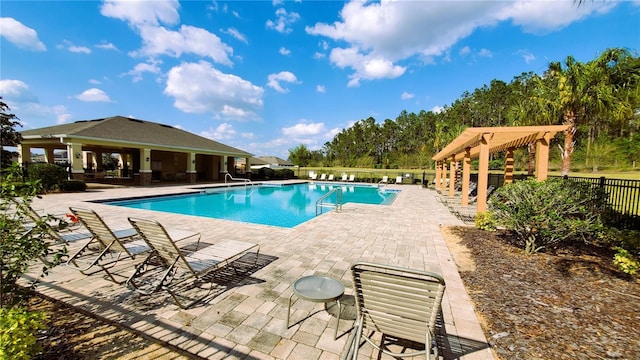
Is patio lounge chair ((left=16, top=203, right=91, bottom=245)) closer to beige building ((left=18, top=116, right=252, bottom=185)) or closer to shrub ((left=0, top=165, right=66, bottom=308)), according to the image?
shrub ((left=0, top=165, right=66, bottom=308))

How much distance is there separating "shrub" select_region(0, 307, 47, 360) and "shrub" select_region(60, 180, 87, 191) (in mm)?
16462

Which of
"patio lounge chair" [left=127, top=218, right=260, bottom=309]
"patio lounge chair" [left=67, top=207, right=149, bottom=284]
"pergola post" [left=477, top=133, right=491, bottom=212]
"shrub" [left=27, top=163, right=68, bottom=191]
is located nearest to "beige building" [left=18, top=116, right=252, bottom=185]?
"shrub" [left=27, top=163, right=68, bottom=191]

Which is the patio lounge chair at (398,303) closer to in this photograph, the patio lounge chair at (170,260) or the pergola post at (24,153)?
the patio lounge chair at (170,260)

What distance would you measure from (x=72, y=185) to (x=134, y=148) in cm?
676

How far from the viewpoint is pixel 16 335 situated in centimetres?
158

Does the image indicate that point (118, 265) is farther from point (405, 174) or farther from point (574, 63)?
point (405, 174)

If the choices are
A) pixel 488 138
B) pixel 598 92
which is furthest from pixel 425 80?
pixel 488 138

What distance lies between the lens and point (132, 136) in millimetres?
17656

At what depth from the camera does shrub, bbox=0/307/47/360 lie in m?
1.52

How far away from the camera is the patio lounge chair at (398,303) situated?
1.81 metres

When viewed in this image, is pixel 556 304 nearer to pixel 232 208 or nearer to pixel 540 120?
pixel 232 208

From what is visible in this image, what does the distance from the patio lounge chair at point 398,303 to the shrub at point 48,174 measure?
1766cm

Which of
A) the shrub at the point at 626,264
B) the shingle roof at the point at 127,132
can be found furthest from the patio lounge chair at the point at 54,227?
the shingle roof at the point at 127,132

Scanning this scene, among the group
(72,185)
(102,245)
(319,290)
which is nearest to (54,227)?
(102,245)
